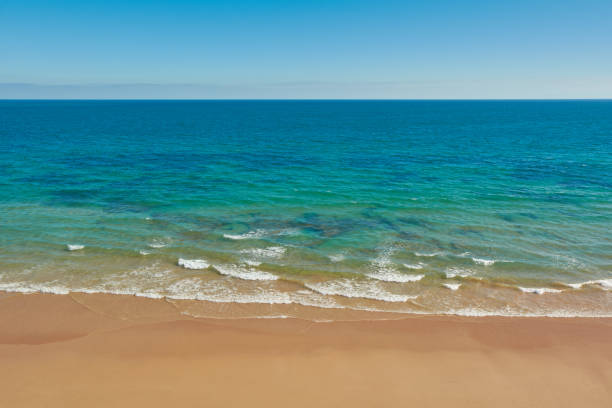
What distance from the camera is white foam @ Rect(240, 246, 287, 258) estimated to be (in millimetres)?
20234

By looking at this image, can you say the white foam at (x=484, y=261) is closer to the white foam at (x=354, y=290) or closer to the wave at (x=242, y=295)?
the wave at (x=242, y=295)

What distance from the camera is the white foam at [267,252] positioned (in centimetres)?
2023

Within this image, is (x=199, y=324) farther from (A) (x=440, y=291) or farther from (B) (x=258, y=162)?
(B) (x=258, y=162)

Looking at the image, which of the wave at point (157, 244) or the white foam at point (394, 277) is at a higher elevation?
the wave at point (157, 244)

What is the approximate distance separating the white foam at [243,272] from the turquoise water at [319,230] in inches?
4.4

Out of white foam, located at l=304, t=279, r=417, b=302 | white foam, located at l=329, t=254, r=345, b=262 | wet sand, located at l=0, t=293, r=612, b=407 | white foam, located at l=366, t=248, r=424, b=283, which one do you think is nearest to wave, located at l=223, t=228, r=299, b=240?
white foam, located at l=329, t=254, r=345, b=262

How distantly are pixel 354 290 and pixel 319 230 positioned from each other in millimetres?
7618

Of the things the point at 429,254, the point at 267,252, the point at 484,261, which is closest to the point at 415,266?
the point at 429,254

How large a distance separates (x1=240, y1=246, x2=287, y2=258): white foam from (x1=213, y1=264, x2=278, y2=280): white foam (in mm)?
1701

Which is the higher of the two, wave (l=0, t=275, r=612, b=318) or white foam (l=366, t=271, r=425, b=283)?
white foam (l=366, t=271, r=425, b=283)

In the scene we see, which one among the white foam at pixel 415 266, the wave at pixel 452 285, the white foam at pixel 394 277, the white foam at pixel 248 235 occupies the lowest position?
the wave at pixel 452 285

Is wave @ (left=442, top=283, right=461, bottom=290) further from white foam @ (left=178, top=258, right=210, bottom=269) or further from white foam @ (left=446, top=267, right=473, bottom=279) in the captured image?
white foam @ (left=178, top=258, right=210, bottom=269)

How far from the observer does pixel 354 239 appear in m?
22.4

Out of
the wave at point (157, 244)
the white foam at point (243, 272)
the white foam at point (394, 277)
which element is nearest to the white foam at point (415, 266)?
the white foam at point (394, 277)
